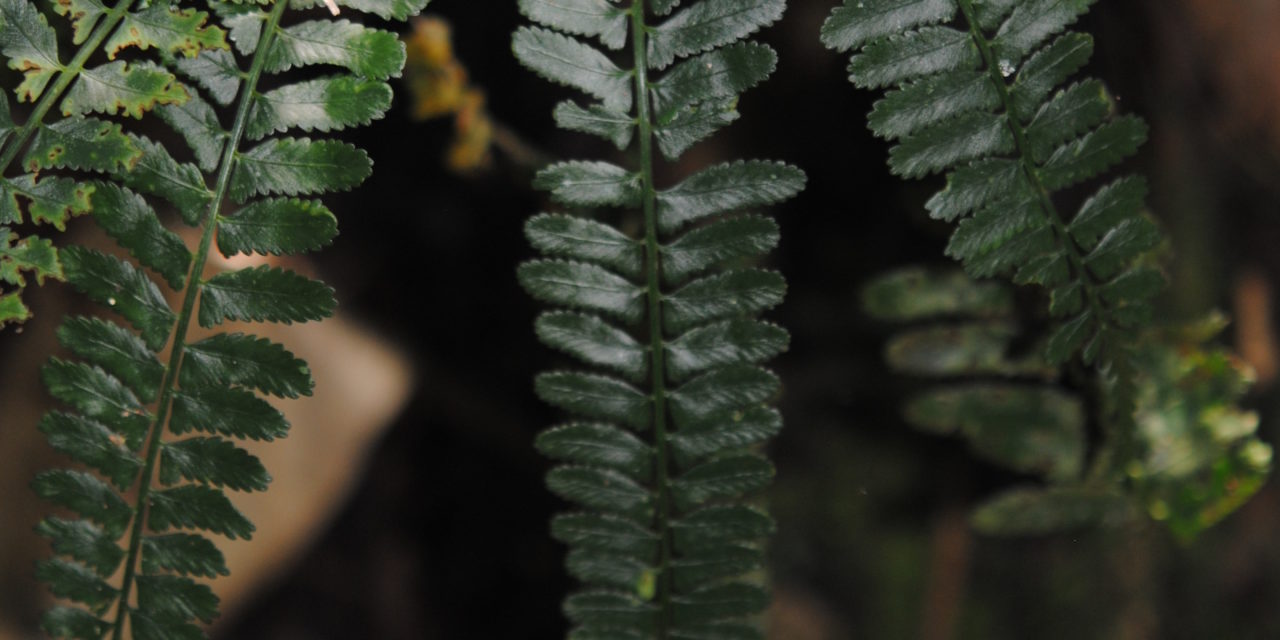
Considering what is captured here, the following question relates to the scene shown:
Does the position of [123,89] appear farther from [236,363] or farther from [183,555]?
[183,555]

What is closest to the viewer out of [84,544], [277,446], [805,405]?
[84,544]

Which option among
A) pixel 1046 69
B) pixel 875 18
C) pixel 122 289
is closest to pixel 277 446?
pixel 122 289

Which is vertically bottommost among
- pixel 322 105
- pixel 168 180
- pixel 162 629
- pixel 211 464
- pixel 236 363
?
pixel 162 629

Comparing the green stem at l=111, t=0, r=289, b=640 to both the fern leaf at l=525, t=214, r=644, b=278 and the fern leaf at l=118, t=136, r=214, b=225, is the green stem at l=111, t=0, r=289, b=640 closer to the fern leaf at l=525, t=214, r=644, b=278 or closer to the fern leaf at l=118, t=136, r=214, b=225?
the fern leaf at l=118, t=136, r=214, b=225

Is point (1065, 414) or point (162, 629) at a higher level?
point (1065, 414)

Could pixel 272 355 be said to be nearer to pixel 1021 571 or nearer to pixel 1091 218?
pixel 1091 218

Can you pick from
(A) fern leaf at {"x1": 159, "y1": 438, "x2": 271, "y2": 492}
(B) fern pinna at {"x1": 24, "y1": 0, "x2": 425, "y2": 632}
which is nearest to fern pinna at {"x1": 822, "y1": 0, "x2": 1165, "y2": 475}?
(B) fern pinna at {"x1": 24, "y1": 0, "x2": 425, "y2": 632}

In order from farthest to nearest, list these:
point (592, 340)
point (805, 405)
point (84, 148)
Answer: point (805, 405) → point (592, 340) → point (84, 148)
